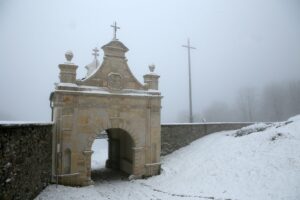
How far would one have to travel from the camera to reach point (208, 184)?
11914mm

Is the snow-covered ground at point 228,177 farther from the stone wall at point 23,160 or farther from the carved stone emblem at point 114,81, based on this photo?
the carved stone emblem at point 114,81

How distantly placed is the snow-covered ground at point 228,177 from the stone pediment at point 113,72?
18.7 ft

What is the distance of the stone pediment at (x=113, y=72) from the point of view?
13.9 metres

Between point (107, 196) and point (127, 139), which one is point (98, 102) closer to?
point (127, 139)

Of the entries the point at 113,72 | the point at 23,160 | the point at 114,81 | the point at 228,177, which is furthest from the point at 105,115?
the point at 228,177

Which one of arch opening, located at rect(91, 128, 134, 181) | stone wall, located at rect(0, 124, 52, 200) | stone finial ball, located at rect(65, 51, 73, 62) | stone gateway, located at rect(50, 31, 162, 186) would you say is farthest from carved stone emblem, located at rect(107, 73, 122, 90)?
stone wall, located at rect(0, 124, 52, 200)

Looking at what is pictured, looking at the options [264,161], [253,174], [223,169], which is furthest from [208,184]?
[264,161]

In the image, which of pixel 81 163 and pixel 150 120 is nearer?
pixel 81 163

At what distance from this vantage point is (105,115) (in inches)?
544

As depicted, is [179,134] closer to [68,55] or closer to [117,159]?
[117,159]

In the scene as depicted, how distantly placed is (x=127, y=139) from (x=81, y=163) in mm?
4017

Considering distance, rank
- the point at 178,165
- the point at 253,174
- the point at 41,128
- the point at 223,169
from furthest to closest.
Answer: the point at 178,165 → the point at 223,169 → the point at 253,174 → the point at 41,128

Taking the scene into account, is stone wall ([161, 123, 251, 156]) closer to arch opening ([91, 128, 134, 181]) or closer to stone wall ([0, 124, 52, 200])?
arch opening ([91, 128, 134, 181])

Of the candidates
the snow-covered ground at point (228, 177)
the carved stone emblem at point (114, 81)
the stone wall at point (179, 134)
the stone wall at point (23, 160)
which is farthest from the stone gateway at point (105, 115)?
the stone wall at point (179, 134)
